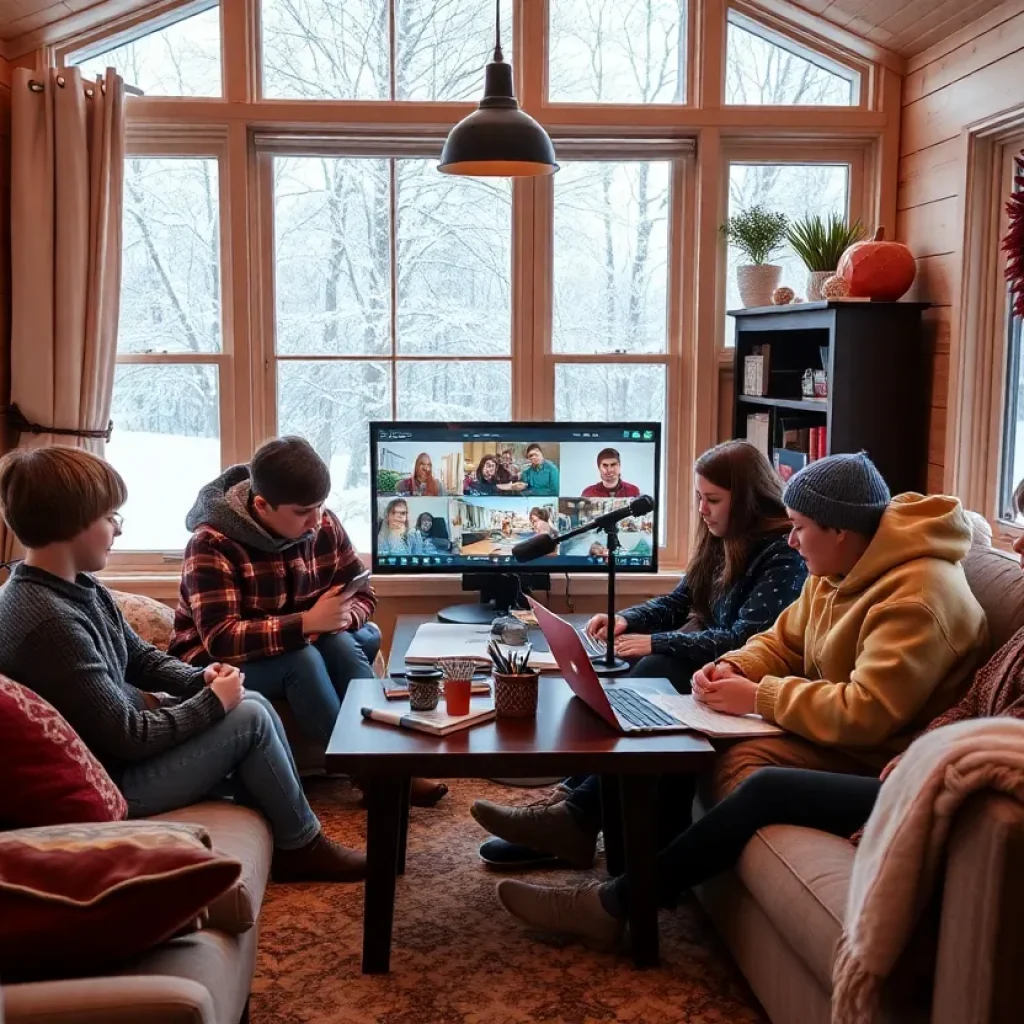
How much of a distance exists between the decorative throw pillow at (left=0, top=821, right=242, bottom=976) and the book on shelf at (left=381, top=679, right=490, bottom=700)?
103 cm

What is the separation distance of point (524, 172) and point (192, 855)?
210cm

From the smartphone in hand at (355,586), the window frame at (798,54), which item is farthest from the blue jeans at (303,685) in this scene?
the window frame at (798,54)

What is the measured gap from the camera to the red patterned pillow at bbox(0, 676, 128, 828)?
→ 187 cm

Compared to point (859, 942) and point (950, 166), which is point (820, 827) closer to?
point (859, 942)

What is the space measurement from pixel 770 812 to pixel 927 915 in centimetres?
54

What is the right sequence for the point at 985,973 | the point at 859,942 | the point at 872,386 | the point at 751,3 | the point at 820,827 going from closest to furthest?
the point at 985,973
the point at 859,942
the point at 820,827
the point at 872,386
the point at 751,3

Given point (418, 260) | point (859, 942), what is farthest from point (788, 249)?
point (859, 942)

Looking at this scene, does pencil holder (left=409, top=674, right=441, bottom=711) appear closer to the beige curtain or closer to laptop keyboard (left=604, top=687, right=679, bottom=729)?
laptop keyboard (left=604, top=687, right=679, bottom=729)

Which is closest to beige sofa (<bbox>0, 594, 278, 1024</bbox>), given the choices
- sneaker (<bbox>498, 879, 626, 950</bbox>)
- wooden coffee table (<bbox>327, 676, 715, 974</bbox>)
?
wooden coffee table (<bbox>327, 676, 715, 974</bbox>)

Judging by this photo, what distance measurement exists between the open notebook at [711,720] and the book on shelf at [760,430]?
154cm

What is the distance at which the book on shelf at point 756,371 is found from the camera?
13.4 ft

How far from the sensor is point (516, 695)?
102 inches

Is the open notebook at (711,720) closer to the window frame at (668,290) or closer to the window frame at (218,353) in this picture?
the window frame at (668,290)

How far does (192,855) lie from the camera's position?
1686 mm
